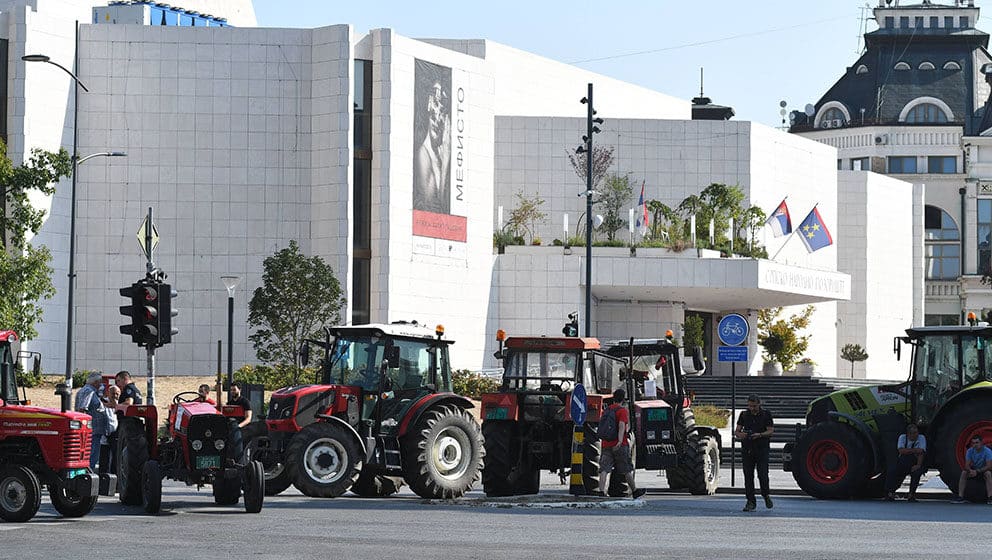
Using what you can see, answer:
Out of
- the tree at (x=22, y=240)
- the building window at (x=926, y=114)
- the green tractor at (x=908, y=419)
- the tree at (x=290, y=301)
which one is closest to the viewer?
the green tractor at (x=908, y=419)

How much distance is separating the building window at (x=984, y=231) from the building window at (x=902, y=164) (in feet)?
14.6

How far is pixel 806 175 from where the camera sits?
7706cm

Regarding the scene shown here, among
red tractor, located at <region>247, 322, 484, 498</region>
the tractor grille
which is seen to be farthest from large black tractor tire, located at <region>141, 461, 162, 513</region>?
red tractor, located at <region>247, 322, 484, 498</region>

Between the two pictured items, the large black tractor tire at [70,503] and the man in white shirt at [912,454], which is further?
the man in white shirt at [912,454]

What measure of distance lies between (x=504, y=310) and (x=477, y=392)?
11361 millimetres

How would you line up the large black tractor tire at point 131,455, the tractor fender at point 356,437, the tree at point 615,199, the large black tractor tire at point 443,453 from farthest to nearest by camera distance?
the tree at point 615,199 < the large black tractor tire at point 443,453 < the tractor fender at point 356,437 < the large black tractor tire at point 131,455

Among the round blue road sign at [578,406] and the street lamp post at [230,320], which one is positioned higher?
the street lamp post at [230,320]

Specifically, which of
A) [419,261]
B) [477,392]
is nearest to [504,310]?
[419,261]

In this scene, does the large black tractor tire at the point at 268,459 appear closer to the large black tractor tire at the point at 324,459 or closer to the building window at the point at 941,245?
the large black tractor tire at the point at 324,459

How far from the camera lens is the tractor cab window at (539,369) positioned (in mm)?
24936

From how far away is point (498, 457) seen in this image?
24656mm

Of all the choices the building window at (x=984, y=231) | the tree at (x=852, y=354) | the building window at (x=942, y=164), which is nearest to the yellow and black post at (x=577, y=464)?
the tree at (x=852, y=354)

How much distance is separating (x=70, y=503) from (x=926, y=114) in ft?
293

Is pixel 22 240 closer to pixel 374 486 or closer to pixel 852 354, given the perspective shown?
pixel 374 486
